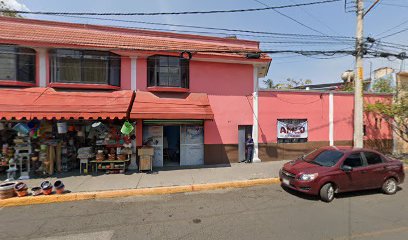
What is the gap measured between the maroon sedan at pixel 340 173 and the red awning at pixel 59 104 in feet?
22.0

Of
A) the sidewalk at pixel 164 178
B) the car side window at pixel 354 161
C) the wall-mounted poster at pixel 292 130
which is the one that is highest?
the wall-mounted poster at pixel 292 130

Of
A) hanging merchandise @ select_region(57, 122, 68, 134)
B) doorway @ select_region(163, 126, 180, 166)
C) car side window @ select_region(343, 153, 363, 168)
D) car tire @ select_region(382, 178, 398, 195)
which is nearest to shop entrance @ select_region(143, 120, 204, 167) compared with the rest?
doorway @ select_region(163, 126, 180, 166)

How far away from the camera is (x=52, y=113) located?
329 inches

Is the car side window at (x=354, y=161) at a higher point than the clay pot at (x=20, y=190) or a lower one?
higher

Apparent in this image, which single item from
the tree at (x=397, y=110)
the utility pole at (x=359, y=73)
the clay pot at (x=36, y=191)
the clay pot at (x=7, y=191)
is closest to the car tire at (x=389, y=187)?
the utility pole at (x=359, y=73)

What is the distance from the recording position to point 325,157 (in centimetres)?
730

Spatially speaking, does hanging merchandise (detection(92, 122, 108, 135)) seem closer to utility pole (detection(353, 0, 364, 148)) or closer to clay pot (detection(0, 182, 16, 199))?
clay pot (detection(0, 182, 16, 199))

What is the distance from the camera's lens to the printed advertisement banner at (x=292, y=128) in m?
12.1

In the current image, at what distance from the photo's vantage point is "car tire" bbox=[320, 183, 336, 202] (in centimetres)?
638

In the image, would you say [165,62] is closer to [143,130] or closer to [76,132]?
[143,130]

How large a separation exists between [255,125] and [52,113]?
914 centimetres

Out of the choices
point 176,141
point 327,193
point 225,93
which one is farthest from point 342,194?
point 176,141

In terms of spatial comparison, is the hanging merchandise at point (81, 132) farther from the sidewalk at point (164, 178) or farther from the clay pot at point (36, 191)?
the clay pot at point (36, 191)

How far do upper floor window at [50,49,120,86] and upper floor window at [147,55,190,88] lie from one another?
1.62 metres
